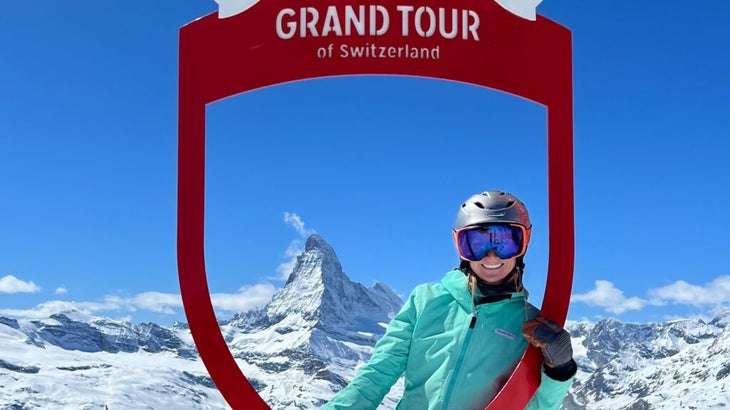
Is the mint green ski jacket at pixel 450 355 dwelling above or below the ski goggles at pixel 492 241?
below

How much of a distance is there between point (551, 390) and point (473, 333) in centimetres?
68

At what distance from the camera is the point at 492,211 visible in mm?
6648

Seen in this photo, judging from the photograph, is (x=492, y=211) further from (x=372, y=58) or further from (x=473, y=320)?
(x=372, y=58)

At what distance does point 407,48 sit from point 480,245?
5.03 feet

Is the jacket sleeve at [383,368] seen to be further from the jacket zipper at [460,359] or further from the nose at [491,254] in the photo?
the nose at [491,254]

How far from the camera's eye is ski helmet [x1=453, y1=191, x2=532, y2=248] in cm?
662

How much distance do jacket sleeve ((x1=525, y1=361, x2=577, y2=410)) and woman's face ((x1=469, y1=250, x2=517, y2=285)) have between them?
28.6 inches

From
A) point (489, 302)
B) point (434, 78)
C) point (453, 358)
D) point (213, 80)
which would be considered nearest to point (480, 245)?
point (489, 302)

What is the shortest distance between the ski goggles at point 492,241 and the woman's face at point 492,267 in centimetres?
3

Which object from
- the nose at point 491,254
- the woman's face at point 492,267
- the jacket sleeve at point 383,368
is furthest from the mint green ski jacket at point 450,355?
the nose at point 491,254

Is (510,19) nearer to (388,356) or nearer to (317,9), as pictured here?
(317,9)

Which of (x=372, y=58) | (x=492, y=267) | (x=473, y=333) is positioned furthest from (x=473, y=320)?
(x=372, y=58)

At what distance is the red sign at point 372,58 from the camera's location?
22.2ft

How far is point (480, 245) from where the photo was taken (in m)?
6.61
